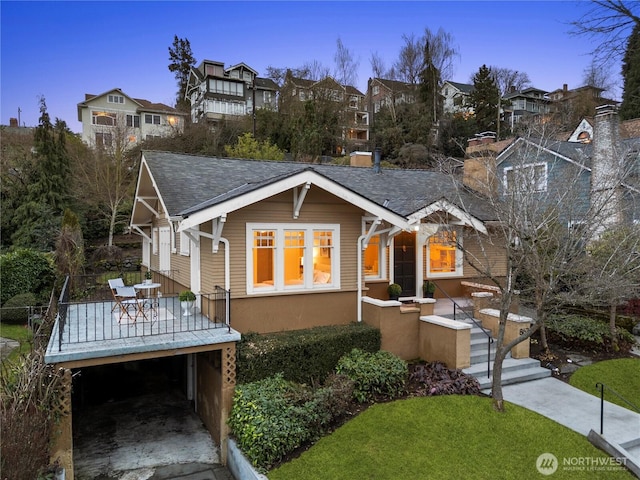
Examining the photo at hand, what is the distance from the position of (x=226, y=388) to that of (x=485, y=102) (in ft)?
125

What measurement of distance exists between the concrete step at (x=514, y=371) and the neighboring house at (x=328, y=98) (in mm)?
29838

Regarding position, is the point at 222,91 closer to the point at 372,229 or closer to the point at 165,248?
the point at 165,248

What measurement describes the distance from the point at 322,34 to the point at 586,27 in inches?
1105

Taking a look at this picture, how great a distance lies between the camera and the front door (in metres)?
13.2

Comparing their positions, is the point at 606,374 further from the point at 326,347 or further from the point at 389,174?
the point at 389,174

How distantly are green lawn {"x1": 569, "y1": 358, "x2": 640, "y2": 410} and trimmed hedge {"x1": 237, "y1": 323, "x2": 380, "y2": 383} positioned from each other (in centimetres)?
501

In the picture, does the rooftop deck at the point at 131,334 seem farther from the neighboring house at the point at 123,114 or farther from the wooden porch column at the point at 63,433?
the neighboring house at the point at 123,114

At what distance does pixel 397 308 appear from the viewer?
10211 mm

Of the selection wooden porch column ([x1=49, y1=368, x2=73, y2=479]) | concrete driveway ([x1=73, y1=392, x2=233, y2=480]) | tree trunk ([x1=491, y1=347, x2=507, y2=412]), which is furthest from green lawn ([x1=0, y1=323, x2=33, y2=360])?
tree trunk ([x1=491, y1=347, x2=507, y2=412])

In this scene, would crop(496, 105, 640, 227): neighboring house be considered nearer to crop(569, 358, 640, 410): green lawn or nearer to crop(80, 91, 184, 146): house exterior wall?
crop(569, 358, 640, 410): green lawn

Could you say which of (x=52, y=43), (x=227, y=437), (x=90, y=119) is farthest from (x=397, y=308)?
(x=90, y=119)

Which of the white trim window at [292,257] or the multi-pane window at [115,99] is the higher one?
the multi-pane window at [115,99]

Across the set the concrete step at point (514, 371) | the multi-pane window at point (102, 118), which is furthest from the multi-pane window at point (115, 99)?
the concrete step at point (514, 371)

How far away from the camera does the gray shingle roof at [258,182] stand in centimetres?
1102
